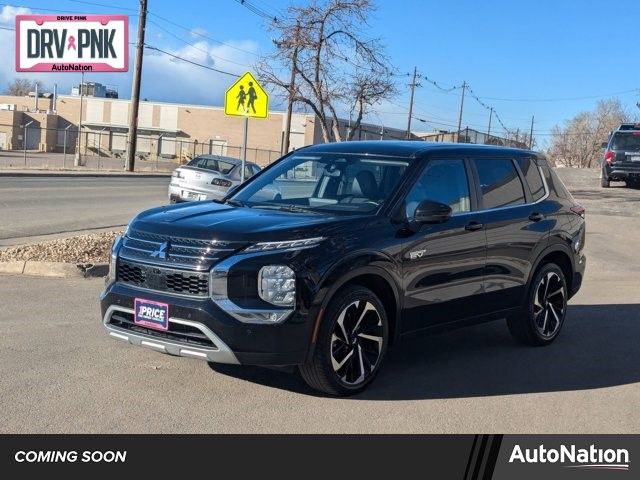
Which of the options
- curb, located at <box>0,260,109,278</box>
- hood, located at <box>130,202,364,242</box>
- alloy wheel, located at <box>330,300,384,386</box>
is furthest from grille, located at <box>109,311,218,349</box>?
curb, located at <box>0,260,109,278</box>

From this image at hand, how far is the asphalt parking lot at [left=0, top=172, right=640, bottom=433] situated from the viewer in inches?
186

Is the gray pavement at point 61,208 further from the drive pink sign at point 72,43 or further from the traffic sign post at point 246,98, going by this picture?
the drive pink sign at point 72,43

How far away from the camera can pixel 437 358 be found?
650cm

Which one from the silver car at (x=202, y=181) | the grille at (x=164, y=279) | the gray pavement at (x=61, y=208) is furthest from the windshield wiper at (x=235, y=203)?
the silver car at (x=202, y=181)

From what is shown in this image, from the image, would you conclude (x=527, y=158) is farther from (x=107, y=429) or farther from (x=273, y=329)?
(x=107, y=429)

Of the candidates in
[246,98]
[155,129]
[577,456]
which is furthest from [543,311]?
[155,129]

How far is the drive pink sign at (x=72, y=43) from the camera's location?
39531 mm

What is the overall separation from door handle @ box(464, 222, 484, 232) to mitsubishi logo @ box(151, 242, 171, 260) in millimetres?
2441

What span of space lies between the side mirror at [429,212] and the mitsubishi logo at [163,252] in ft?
5.90

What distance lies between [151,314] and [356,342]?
4.64ft

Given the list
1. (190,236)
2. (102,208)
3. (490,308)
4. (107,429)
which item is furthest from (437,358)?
(102,208)

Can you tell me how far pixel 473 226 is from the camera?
611 cm

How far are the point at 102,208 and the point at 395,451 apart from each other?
1531cm

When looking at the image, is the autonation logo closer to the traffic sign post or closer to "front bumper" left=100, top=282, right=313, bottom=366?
"front bumper" left=100, top=282, right=313, bottom=366
